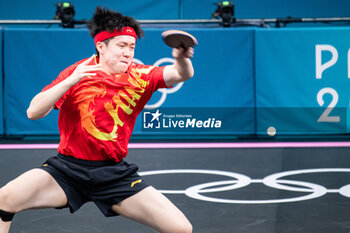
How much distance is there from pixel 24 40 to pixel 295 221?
Result: 16.1 ft

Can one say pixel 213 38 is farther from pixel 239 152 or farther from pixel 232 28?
pixel 239 152

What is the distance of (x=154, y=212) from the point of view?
→ 3201 millimetres

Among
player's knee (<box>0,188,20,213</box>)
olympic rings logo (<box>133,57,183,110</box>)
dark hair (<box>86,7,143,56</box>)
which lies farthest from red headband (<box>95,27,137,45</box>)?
olympic rings logo (<box>133,57,183,110</box>)

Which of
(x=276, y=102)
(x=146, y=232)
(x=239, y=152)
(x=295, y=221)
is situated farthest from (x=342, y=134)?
(x=146, y=232)

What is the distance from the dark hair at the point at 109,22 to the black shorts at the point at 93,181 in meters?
0.78

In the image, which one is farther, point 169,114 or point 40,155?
point 169,114

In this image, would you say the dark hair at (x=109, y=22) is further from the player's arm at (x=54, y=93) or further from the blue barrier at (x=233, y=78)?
the blue barrier at (x=233, y=78)

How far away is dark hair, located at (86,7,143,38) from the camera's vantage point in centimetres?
338

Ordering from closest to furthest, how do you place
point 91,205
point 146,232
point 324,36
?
point 146,232 < point 91,205 < point 324,36

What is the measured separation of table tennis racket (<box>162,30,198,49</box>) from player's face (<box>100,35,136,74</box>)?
1.50ft

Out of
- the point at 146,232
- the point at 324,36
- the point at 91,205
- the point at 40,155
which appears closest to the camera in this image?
the point at 146,232

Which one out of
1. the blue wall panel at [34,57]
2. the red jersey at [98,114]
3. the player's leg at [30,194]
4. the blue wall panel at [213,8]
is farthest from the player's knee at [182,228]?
the blue wall panel at [213,8]

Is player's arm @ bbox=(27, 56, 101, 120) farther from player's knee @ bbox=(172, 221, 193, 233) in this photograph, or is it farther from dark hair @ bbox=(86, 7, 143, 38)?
player's knee @ bbox=(172, 221, 193, 233)

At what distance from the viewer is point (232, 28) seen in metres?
7.93
